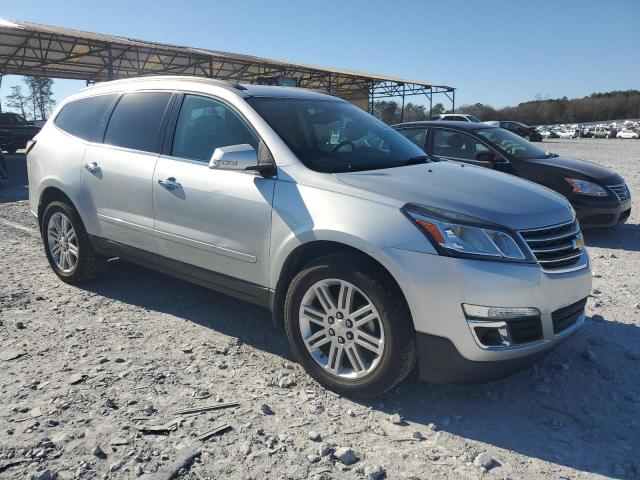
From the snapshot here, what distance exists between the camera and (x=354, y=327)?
288cm

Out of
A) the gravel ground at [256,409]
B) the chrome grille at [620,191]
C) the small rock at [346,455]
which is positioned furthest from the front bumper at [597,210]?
the small rock at [346,455]

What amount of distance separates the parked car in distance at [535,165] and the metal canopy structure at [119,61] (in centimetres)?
855

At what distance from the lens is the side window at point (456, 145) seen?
727 cm

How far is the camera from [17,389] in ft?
9.88

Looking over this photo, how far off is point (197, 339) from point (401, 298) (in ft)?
5.61

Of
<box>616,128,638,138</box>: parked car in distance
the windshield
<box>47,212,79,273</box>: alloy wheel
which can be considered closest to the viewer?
<box>47,212,79,273</box>: alloy wheel

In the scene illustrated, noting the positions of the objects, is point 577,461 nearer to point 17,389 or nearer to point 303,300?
point 303,300

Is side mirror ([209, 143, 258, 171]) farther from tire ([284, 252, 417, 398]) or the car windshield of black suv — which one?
tire ([284, 252, 417, 398])

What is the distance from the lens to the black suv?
2095 cm

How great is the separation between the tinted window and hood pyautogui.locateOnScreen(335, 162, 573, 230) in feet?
8.40

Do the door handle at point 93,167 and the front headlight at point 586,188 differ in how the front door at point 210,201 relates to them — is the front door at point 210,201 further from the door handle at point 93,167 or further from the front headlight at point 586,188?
the front headlight at point 586,188

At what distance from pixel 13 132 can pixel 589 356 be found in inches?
913

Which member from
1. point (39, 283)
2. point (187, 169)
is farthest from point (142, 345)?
point (39, 283)

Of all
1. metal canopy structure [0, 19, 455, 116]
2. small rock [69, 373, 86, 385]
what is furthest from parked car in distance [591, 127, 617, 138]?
small rock [69, 373, 86, 385]
